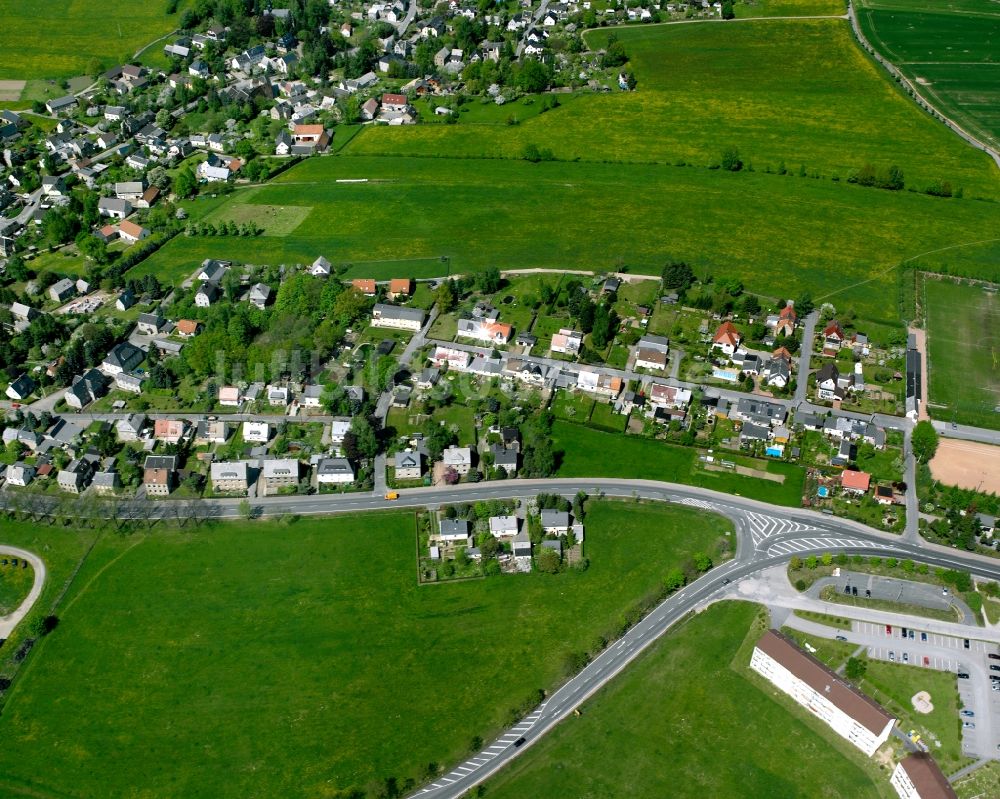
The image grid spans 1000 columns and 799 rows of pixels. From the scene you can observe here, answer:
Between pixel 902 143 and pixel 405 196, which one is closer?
pixel 405 196

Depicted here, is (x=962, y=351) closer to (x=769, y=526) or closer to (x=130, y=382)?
(x=769, y=526)

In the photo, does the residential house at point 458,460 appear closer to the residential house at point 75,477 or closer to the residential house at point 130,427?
the residential house at point 130,427

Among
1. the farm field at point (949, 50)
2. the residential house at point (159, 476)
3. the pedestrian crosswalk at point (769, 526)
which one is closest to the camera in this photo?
the pedestrian crosswalk at point (769, 526)

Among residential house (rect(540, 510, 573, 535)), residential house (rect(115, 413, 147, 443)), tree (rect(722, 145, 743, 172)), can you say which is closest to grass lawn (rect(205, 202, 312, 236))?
residential house (rect(115, 413, 147, 443))

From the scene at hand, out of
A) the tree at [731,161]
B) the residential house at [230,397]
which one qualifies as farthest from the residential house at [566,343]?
the tree at [731,161]

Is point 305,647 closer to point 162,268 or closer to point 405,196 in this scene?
point 162,268

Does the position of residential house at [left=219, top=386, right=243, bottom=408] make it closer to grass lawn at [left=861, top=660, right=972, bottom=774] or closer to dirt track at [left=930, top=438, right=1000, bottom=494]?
grass lawn at [left=861, top=660, right=972, bottom=774]

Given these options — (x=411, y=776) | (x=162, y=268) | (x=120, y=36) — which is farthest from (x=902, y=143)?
(x=120, y=36)
